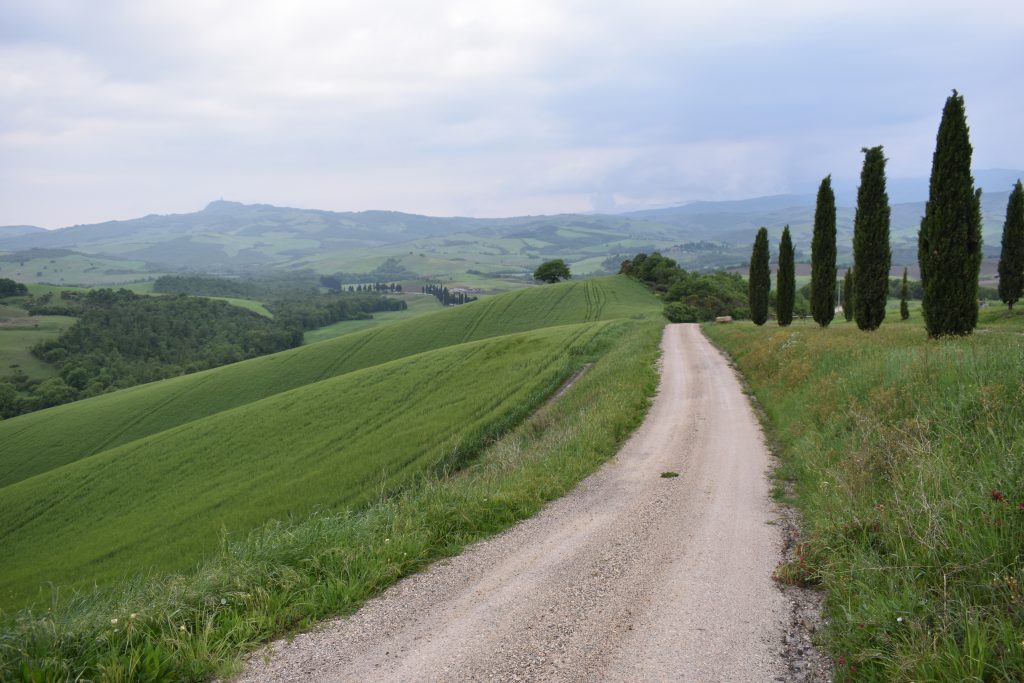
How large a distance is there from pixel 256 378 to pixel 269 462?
3442 centimetres

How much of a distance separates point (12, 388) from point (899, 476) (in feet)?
377

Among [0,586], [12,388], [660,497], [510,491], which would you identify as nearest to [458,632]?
[510,491]

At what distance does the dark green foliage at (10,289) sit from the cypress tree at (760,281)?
8236 inches

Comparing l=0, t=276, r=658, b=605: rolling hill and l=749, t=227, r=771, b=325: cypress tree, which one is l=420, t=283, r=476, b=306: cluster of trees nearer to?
l=0, t=276, r=658, b=605: rolling hill

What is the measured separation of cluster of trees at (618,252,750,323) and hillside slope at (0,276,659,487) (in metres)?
3.99

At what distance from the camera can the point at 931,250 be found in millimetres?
22453

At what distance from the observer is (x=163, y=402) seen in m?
55.4

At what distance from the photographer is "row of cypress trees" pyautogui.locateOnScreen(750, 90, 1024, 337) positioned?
21859 millimetres

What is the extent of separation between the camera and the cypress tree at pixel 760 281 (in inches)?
2037

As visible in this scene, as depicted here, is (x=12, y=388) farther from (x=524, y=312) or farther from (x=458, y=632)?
(x=458, y=632)

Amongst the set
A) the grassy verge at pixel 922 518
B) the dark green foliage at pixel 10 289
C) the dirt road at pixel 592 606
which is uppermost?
the dark green foliage at pixel 10 289

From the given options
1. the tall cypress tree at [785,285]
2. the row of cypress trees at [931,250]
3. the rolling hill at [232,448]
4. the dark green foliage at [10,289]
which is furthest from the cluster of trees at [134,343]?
the row of cypress trees at [931,250]

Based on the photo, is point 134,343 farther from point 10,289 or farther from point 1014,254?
point 1014,254

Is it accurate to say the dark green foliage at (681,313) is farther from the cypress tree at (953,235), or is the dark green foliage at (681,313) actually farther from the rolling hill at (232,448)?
the cypress tree at (953,235)
